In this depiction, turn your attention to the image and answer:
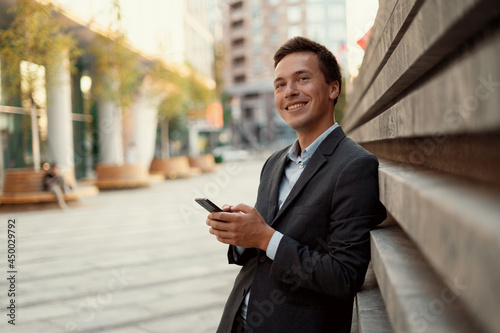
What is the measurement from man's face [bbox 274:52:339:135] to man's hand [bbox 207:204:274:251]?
1.72 ft

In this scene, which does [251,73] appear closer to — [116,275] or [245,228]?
[116,275]

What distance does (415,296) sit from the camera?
1002mm

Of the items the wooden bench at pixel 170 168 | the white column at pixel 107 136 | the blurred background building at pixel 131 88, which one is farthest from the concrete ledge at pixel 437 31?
the wooden bench at pixel 170 168

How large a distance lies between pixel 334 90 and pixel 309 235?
763 millimetres

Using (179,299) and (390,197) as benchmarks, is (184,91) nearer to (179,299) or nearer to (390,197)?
(179,299)

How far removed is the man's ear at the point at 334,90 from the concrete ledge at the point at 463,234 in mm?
1239

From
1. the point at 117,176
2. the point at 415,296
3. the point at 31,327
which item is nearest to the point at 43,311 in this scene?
the point at 31,327

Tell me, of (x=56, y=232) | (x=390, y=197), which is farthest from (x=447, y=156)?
(x=56, y=232)

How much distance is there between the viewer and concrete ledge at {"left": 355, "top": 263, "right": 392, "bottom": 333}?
148 cm

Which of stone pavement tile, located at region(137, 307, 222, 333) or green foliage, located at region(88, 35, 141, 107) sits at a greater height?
green foliage, located at region(88, 35, 141, 107)

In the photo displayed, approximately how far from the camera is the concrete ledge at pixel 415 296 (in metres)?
0.86

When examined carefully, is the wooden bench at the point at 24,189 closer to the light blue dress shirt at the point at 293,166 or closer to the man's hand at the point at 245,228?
the light blue dress shirt at the point at 293,166

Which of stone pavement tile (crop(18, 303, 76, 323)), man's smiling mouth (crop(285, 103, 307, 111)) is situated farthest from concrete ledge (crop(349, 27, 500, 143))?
stone pavement tile (crop(18, 303, 76, 323))

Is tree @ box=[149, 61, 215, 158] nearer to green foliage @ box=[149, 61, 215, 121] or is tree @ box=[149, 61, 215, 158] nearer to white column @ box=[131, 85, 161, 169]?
green foliage @ box=[149, 61, 215, 121]
